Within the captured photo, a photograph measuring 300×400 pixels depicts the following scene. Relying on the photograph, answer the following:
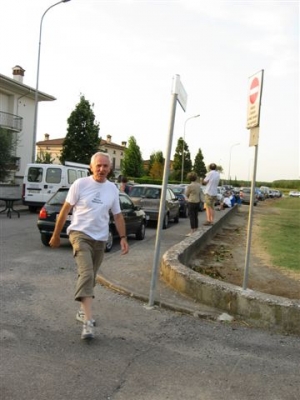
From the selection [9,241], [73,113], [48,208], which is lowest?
[9,241]

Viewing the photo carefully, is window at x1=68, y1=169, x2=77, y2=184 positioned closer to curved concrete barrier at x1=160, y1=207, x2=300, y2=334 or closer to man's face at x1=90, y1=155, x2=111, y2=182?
curved concrete barrier at x1=160, y1=207, x2=300, y2=334

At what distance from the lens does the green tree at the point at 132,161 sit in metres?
76.4

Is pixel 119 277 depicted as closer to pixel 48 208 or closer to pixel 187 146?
pixel 48 208

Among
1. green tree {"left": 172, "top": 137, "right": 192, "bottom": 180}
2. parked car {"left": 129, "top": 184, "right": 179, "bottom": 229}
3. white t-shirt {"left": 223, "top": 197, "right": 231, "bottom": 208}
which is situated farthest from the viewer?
green tree {"left": 172, "top": 137, "right": 192, "bottom": 180}

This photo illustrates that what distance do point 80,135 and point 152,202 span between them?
22442 millimetres

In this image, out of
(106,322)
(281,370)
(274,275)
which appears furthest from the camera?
(274,275)

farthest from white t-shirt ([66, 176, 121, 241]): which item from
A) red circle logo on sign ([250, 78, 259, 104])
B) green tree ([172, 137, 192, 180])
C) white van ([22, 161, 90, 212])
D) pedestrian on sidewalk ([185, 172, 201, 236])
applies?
green tree ([172, 137, 192, 180])

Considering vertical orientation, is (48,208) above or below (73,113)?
below

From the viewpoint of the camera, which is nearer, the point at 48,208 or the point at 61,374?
the point at 61,374

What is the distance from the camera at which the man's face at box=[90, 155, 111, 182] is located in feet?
15.2

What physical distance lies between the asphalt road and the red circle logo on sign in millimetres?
2793

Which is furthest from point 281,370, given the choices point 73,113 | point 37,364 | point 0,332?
point 73,113

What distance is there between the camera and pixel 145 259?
8867 millimetres

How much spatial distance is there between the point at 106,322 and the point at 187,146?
244 ft
